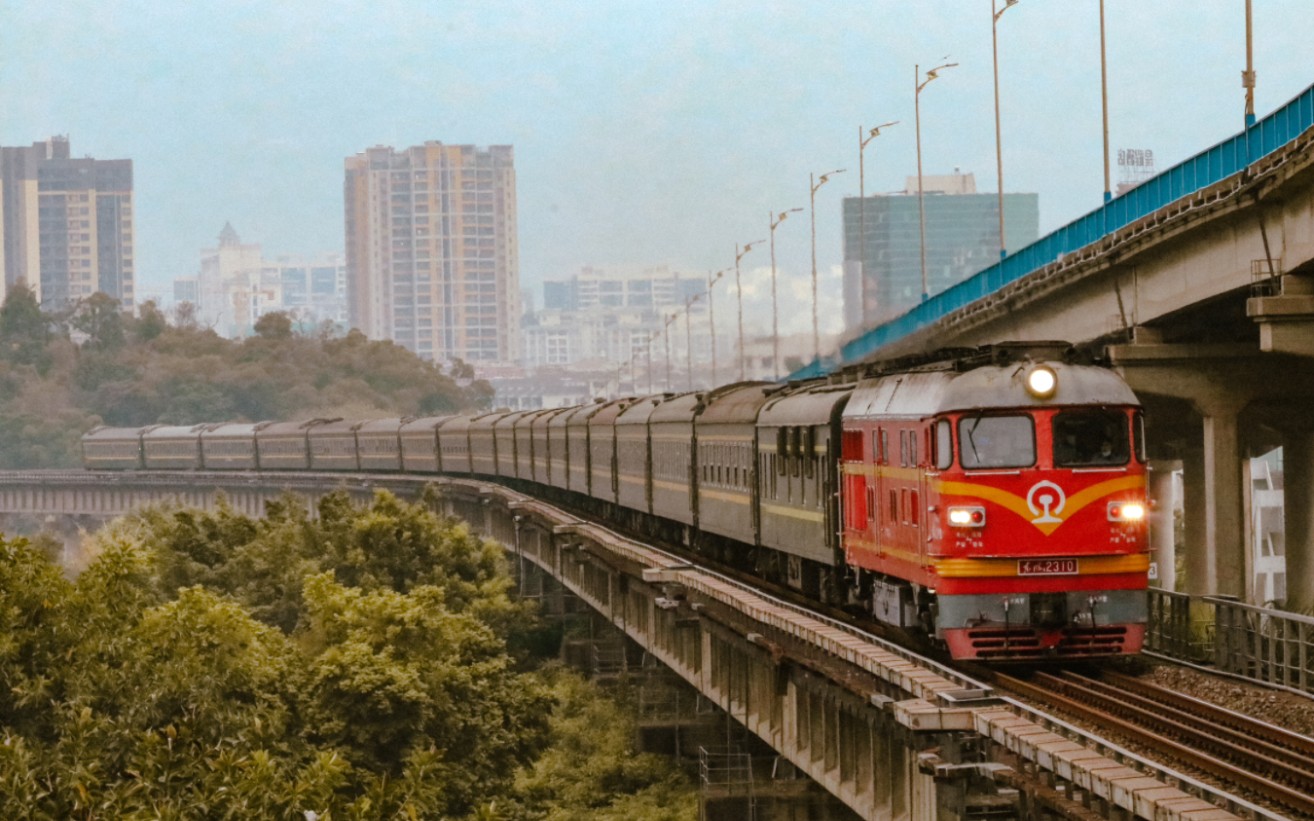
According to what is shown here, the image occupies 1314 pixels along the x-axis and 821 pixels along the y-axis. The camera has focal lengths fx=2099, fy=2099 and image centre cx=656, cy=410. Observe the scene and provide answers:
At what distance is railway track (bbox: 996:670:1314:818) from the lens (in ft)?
57.9

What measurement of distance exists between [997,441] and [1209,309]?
58.1 feet

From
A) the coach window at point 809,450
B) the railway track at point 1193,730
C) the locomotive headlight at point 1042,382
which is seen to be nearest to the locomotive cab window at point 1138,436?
the locomotive headlight at point 1042,382

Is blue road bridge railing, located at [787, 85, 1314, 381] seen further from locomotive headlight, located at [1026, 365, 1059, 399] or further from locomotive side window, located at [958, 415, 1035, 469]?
locomotive side window, located at [958, 415, 1035, 469]

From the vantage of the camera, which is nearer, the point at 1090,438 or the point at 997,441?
the point at 997,441

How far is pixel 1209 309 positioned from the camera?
4006cm

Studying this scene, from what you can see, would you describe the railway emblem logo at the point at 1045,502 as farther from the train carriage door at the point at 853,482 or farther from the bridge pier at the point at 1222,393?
the bridge pier at the point at 1222,393

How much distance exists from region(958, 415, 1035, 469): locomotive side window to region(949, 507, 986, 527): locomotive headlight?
0.55 meters

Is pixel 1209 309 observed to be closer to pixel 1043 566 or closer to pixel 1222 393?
pixel 1222 393

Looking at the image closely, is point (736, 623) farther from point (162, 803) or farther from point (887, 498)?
point (162, 803)

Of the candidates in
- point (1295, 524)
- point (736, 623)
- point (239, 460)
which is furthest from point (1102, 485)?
point (239, 460)

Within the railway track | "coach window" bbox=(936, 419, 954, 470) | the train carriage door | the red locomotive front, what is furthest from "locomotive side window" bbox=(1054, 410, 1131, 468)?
the train carriage door

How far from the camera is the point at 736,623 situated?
31.0m

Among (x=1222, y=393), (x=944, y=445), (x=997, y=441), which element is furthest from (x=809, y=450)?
(x=1222, y=393)

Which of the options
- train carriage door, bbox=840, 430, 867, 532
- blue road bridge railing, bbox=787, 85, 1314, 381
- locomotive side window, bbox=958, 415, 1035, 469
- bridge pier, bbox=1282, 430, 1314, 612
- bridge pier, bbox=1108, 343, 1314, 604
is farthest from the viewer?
bridge pier, bbox=1282, 430, 1314, 612
